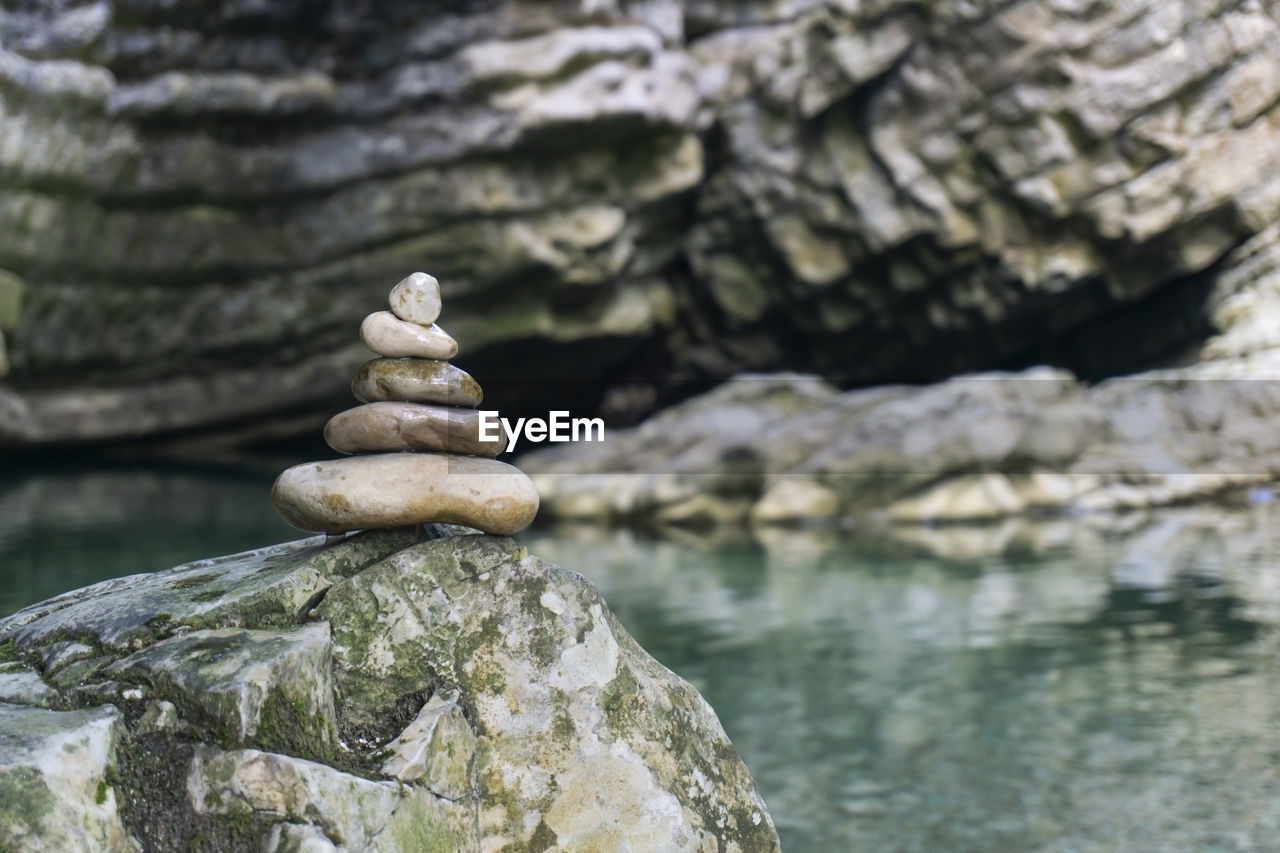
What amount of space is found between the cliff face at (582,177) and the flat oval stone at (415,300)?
964cm

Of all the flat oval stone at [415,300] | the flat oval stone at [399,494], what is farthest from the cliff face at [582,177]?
the flat oval stone at [399,494]

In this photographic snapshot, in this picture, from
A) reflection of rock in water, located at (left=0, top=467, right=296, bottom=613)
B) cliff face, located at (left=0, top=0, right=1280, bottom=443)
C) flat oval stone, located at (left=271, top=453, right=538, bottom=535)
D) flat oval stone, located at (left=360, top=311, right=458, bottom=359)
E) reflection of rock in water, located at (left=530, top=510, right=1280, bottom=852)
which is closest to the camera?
flat oval stone, located at (left=271, top=453, right=538, bottom=535)

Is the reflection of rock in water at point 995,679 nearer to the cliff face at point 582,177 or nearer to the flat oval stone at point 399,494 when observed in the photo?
the flat oval stone at point 399,494

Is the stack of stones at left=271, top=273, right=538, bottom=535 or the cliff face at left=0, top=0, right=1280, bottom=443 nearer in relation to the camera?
the stack of stones at left=271, top=273, right=538, bottom=535

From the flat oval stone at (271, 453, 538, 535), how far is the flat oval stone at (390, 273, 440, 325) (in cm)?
37

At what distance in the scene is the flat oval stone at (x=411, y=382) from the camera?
3096 mm

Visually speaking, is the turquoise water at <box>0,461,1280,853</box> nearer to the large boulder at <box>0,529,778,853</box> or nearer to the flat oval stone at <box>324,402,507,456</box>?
the large boulder at <box>0,529,778,853</box>

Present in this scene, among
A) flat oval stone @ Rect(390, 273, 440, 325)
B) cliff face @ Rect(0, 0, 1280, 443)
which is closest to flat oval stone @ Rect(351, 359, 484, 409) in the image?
flat oval stone @ Rect(390, 273, 440, 325)

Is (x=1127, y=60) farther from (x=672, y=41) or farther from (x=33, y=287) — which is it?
(x=33, y=287)

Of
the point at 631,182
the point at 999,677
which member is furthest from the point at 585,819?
the point at 631,182

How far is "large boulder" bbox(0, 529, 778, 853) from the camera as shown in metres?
2.31

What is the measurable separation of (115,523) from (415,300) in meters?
8.87

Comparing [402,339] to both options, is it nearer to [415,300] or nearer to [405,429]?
[415,300]

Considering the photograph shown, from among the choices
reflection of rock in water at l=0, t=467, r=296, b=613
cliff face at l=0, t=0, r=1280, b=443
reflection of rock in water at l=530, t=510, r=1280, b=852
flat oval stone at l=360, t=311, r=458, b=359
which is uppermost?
cliff face at l=0, t=0, r=1280, b=443
